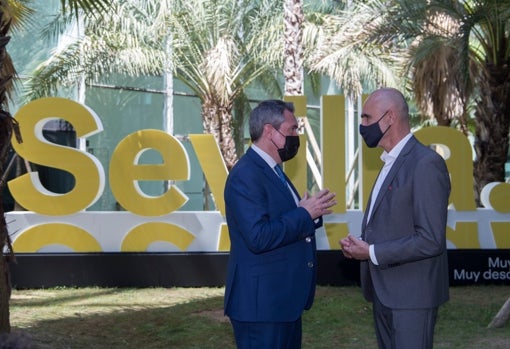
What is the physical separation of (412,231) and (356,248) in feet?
0.99

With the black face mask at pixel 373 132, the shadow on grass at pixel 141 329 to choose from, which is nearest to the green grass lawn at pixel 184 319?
the shadow on grass at pixel 141 329

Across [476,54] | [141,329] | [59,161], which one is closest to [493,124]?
[476,54]

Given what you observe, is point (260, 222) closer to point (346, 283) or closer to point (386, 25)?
point (346, 283)

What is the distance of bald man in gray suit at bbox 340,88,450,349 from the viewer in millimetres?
4332

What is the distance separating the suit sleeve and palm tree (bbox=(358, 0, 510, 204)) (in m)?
10.7

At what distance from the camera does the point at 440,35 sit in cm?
1662

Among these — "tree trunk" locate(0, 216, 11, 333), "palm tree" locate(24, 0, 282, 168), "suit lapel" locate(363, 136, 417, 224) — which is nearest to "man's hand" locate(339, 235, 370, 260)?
"suit lapel" locate(363, 136, 417, 224)

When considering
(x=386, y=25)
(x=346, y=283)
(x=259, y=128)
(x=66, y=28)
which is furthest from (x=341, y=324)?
(x=66, y=28)

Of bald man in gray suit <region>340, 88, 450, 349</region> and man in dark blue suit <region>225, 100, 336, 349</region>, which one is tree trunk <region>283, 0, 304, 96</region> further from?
bald man in gray suit <region>340, 88, 450, 349</region>

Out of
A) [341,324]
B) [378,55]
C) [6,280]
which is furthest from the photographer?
[378,55]

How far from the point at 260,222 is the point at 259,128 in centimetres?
57

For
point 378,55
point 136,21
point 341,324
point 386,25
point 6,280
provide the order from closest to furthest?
point 6,280 < point 341,324 < point 386,25 < point 136,21 < point 378,55

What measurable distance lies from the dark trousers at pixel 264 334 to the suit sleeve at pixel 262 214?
45 cm

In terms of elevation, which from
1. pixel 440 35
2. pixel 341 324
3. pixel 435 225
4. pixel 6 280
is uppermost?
pixel 440 35
